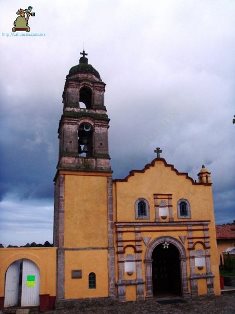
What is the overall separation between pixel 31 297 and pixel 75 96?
46.7 feet

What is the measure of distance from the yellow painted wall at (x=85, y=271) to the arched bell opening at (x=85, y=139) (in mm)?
7209

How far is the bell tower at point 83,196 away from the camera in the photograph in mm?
20734

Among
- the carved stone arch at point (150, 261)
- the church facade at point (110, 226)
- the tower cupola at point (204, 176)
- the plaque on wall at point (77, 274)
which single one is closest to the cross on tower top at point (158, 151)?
the church facade at point (110, 226)

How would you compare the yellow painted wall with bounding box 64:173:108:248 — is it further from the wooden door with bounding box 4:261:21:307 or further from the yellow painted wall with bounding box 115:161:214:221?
the wooden door with bounding box 4:261:21:307

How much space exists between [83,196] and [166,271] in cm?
945

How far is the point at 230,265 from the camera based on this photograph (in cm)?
3188

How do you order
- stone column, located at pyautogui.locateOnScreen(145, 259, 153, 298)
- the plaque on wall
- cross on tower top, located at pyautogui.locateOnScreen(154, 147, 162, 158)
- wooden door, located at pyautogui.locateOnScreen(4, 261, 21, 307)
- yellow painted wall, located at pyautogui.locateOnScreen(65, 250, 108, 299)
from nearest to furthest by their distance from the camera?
wooden door, located at pyautogui.locateOnScreen(4, 261, 21, 307) → yellow painted wall, located at pyautogui.locateOnScreen(65, 250, 108, 299) → the plaque on wall → stone column, located at pyautogui.locateOnScreen(145, 259, 153, 298) → cross on tower top, located at pyautogui.locateOnScreen(154, 147, 162, 158)

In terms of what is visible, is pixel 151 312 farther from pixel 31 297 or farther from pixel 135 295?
pixel 31 297

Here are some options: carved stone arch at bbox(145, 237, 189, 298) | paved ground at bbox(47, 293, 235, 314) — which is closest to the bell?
carved stone arch at bbox(145, 237, 189, 298)

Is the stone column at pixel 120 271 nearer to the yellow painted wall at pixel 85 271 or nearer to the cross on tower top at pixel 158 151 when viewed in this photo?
the yellow painted wall at pixel 85 271

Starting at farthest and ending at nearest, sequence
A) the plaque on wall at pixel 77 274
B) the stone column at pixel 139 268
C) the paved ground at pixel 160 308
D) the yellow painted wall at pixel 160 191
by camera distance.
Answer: the yellow painted wall at pixel 160 191 → the stone column at pixel 139 268 → the plaque on wall at pixel 77 274 → the paved ground at pixel 160 308

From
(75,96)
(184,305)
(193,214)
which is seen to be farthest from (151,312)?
(75,96)

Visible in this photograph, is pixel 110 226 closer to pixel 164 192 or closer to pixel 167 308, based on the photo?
pixel 164 192

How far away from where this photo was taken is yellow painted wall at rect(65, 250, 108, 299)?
20.3 m
